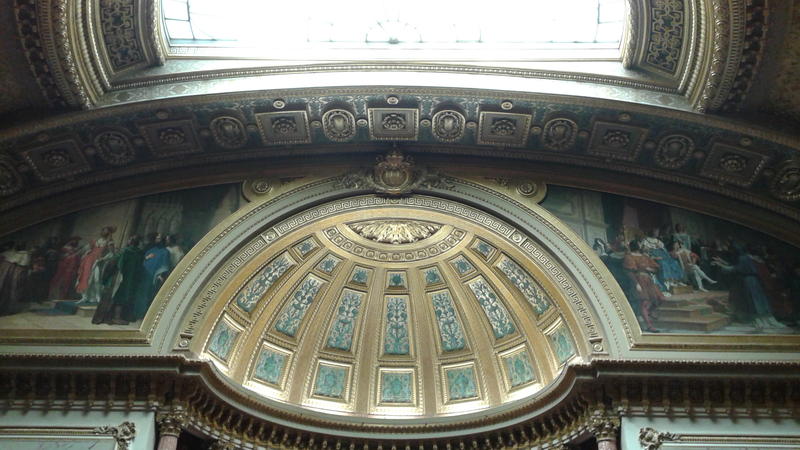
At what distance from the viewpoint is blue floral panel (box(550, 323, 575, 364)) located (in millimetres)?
15137

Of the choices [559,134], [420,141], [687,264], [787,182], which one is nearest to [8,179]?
[420,141]

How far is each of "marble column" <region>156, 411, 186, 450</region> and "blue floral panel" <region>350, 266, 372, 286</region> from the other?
496 cm

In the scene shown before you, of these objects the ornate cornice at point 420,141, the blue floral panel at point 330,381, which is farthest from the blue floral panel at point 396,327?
the ornate cornice at point 420,141

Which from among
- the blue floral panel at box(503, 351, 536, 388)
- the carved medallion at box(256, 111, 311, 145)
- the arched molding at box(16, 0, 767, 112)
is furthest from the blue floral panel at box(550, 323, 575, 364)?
the carved medallion at box(256, 111, 311, 145)

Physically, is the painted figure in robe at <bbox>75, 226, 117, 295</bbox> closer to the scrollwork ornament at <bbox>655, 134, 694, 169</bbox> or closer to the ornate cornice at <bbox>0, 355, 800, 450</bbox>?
the ornate cornice at <bbox>0, 355, 800, 450</bbox>

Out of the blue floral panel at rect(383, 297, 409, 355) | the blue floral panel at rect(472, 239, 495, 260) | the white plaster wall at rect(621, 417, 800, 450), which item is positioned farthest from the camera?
the blue floral panel at rect(383, 297, 409, 355)

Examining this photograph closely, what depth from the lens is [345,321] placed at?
57.6 ft

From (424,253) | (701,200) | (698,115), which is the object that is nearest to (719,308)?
(701,200)

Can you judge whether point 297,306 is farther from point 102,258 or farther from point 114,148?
point 114,148

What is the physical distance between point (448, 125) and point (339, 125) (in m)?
1.84

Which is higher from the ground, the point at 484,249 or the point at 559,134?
the point at 559,134

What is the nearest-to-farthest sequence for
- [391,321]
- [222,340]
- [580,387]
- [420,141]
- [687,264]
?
[580,387] → [687,264] → [420,141] → [222,340] → [391,321]

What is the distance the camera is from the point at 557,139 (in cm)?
1495

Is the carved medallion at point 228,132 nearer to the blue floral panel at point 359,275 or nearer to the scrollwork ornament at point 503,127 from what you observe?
the blue floral panel at point 359,275
